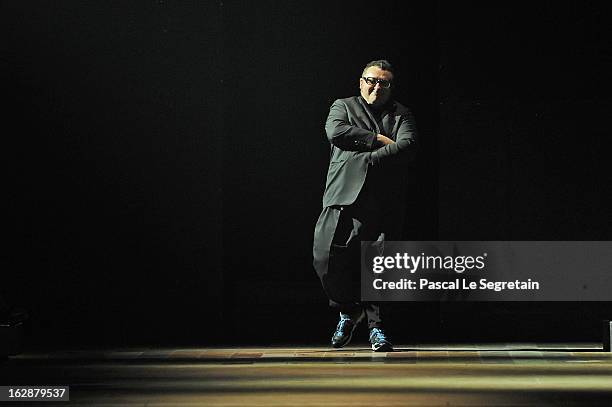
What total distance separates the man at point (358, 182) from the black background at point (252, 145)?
4.72 feet

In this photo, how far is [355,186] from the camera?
838 centimetres

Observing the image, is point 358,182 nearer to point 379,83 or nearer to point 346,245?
point 346,245

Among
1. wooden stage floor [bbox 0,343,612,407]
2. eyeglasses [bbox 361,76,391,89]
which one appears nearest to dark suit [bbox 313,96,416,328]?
eyeglasses [bbox 361,76,391,89]

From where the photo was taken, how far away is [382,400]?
19.5ft

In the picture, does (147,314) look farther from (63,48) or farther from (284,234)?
(63,48)

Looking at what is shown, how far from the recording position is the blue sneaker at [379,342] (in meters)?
8.16

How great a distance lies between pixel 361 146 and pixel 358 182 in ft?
0.72

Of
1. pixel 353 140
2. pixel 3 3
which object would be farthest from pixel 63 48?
pixel 353 140

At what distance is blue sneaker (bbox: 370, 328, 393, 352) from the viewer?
321 inches

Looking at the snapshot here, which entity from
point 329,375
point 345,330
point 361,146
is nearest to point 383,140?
point 361,146

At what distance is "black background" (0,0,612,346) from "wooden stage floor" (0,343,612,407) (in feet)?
5.73

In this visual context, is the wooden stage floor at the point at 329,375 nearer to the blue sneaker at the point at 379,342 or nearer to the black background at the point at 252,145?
the blue sneaker at the point at 379,342

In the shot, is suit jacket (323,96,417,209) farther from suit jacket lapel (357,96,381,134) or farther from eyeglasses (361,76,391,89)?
eyeglasses (361,76,391,89)

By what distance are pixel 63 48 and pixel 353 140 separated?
3007 millimetres
